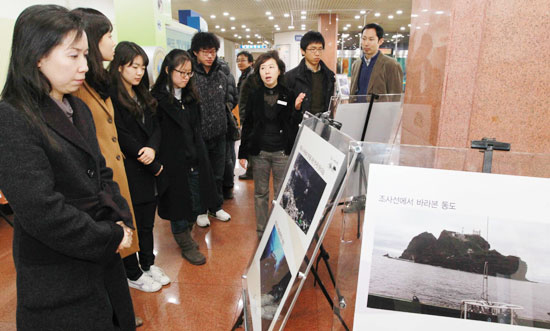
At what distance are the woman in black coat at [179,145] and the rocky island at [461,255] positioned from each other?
6.30 ft

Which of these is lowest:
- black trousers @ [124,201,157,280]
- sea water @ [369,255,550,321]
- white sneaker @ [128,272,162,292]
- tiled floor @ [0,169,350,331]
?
tiled floor @ [0,169,350,331]

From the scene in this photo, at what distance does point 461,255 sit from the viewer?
2.78 feet

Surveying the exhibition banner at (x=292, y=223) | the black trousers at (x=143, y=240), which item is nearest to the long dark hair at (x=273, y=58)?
the black trousers at (x=143, y=240)

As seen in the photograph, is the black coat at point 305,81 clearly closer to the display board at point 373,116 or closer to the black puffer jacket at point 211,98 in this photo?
the black puffer jacket at point 211,98

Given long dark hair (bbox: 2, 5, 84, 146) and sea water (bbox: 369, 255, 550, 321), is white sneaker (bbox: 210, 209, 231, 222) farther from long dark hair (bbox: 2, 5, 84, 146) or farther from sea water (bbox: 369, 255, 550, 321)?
sea water (bbox: 369, 255, 550, 321)

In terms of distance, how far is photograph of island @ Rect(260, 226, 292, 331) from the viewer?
115cm

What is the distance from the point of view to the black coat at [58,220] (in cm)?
99

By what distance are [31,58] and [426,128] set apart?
174cm

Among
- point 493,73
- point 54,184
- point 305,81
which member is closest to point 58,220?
point 54,184

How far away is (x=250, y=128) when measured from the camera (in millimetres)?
2822

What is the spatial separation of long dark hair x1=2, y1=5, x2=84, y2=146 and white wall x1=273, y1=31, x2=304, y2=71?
14.0 meters

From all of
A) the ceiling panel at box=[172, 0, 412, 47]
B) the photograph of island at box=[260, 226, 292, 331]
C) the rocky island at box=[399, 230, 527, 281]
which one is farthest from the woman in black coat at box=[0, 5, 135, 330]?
the ceiling panel at box=[172, 0, 412, 47]

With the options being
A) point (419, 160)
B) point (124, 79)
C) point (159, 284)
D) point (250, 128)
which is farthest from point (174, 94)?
point (419, 160)

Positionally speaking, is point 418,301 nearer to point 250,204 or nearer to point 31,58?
point 31,58
